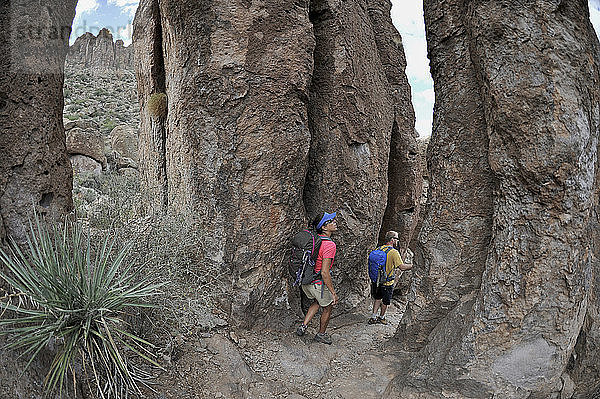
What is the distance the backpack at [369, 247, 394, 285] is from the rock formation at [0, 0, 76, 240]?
12.3ft

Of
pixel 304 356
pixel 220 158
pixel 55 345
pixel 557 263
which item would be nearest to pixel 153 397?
pixel 55 345

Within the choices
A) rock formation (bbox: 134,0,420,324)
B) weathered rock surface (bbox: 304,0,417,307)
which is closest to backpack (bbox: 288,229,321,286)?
rock formation (bbox: 134,0,420,324)

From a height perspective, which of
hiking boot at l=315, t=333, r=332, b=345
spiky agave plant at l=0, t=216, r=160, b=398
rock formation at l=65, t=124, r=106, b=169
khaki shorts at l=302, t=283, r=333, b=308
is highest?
rock formation at l=65, t=124, r=106, b=169

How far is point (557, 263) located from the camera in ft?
10.9

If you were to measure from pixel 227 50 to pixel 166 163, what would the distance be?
1793 mm

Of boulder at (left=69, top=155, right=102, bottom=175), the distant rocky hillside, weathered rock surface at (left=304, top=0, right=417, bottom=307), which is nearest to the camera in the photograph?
weathered rock surface at (left=304, top=0, right=417, bottom=307)

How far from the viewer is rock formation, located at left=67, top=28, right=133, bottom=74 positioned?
40562 millimetres

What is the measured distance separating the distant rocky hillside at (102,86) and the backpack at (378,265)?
1634 cm

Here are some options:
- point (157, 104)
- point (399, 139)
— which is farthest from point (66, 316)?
point (399, 139)

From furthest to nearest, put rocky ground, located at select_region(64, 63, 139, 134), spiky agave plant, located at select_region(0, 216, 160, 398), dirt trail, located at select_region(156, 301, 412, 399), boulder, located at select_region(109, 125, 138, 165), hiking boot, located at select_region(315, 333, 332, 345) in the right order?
rocky ground, located at select_region(64, 63, 139, 134) < boulder, located at select_region(109, 125, 138, 165) < hiking boot, located at select_region(315, 333, 332, 345) < dirt trail, located at select_region(156, 301, 412, 399) < spiky agave plant, located at select_region(0, 216, 160, 398)

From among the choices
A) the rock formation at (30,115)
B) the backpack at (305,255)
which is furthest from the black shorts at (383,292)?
the rock formation at (30,115)

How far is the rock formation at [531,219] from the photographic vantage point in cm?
329

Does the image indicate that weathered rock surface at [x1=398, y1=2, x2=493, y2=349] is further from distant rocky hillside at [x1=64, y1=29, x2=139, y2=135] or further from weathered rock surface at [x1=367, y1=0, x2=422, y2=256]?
distant rocky hillside at [x1=64, y1=29, x2=139, y2=135]

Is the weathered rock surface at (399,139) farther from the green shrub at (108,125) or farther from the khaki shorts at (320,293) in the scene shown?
the green shrub at (108,125)
